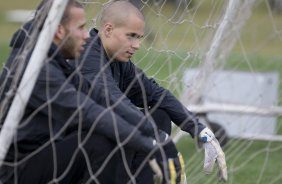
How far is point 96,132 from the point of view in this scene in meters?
3.39

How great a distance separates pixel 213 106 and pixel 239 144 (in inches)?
18.0

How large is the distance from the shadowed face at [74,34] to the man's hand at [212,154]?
0.89 metres

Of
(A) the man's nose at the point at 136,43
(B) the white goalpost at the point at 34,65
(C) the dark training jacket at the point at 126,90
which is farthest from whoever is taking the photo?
(A) the man's nose at the point at 136,43

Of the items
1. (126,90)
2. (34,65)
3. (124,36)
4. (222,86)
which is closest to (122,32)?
(124,36)

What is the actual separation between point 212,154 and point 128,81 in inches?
22.2

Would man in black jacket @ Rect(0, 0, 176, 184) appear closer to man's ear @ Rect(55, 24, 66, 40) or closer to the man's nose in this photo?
man's ear @ Rect(55, 24, 66, 40)

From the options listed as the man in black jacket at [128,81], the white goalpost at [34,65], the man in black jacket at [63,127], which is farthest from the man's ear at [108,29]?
the white goalpost at [34,65]

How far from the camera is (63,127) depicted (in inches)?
131

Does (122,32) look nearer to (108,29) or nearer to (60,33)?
(108,29)

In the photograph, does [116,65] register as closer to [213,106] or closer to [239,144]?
[213,106]

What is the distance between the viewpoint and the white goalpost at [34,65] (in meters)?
3.12

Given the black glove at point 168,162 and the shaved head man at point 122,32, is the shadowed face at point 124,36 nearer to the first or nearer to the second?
the shaved head man at point 122,32

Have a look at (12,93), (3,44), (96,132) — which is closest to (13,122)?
(12,93)

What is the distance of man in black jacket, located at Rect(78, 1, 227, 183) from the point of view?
3.49 m
